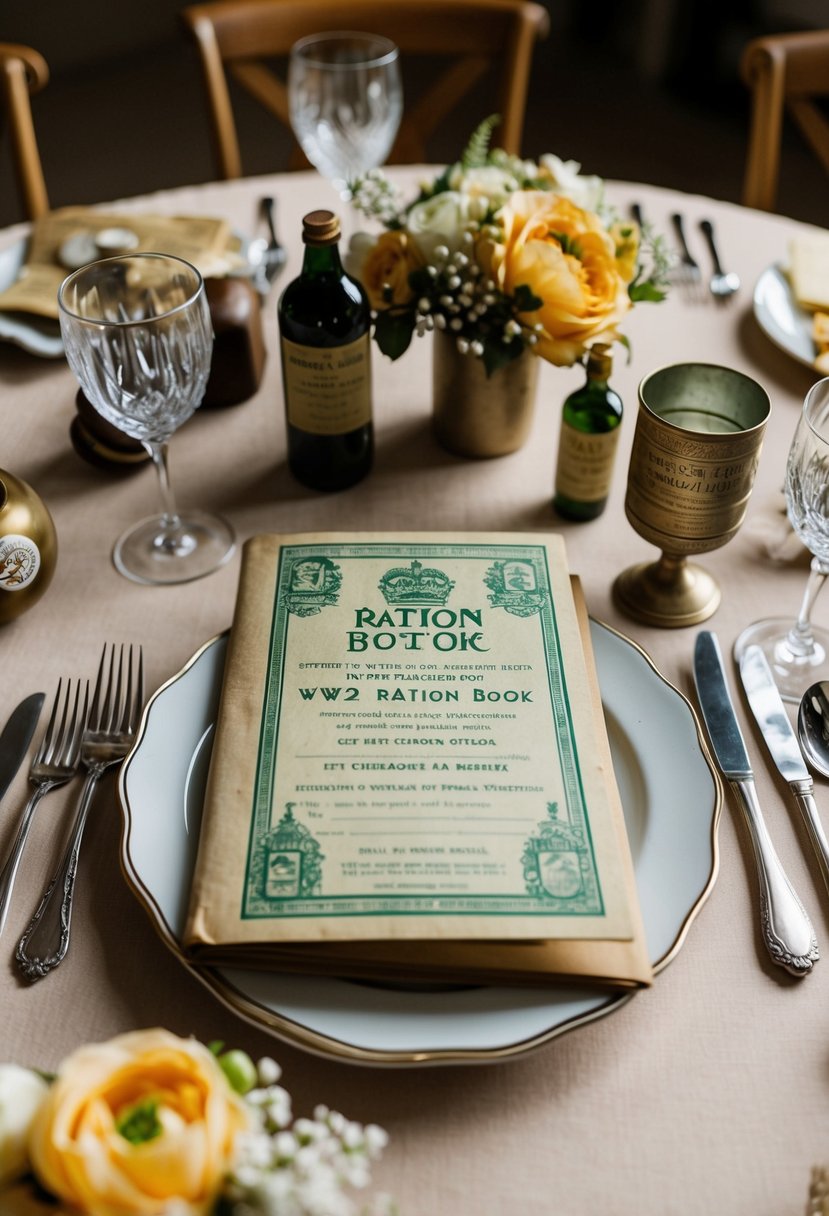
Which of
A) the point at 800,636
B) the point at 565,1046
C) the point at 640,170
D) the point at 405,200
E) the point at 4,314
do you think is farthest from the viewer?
the point at 640,170

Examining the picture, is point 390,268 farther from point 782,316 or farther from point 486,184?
point 782,316

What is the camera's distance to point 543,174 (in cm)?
90

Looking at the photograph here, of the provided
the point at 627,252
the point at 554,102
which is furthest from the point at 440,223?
the point at 554,102

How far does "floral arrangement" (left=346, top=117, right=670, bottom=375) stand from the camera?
788mm

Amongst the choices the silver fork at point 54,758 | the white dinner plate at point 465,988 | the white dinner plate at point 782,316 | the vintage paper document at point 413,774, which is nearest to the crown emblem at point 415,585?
the vintage paper document at point 413,774

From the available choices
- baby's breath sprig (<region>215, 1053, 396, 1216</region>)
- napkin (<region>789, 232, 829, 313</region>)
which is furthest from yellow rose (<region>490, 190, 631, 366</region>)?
baby's breath sprig (<region>215, 1053, 396, 1216</region>)

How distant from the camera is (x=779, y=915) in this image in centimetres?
59

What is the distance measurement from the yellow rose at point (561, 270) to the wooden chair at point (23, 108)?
Result: 0.86 meters

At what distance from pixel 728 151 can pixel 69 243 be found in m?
2.63

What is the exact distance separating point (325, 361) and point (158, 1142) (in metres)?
0.60

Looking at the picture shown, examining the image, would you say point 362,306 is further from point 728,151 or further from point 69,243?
point 728,151

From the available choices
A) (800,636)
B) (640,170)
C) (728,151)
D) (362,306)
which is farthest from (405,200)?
(728,151)

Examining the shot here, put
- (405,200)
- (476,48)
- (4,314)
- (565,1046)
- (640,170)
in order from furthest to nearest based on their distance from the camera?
1. (640,170)
2. (476,48)
3. (405,200)
4. (4,314)
5. (565,1046)

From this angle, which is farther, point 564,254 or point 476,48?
point 476,48
